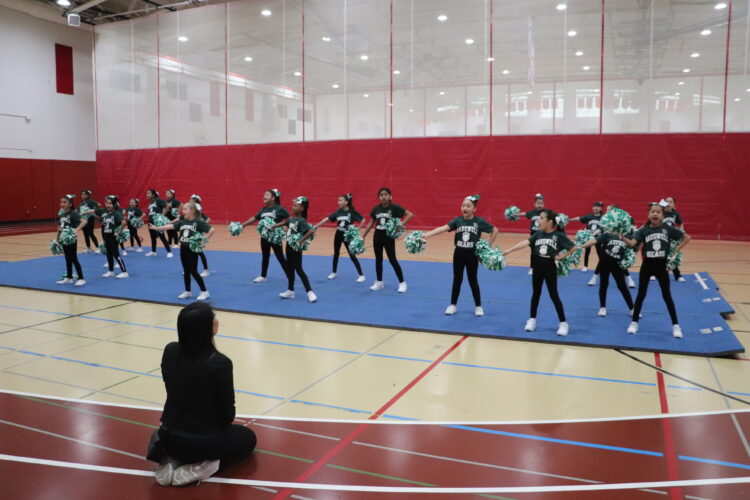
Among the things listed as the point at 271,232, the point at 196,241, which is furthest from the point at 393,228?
the point at 196,241

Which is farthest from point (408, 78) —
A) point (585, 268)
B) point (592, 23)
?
point (585, 268)

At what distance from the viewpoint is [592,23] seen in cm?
1742

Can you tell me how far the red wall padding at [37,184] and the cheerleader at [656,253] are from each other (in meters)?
24.1

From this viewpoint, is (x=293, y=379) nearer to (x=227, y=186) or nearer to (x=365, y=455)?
(x=365, y=455)

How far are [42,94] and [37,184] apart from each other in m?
3.75

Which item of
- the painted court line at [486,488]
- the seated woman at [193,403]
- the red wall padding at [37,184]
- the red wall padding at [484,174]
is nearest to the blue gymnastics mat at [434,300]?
the painted court line at [486,488]

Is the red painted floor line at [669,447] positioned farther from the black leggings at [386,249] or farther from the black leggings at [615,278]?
the black leggings at [386,249]

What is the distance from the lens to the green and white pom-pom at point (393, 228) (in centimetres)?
941

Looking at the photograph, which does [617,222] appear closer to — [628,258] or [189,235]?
[628,258]

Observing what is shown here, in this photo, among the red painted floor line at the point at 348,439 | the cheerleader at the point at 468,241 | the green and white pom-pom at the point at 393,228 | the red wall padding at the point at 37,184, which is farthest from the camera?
the red wall padding at the point at 37,184

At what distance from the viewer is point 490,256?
737 cm

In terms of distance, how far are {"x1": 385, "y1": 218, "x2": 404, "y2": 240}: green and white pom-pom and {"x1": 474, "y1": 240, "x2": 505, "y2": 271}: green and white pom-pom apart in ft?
6.96

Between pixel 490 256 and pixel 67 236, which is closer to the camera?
pixel 490 256

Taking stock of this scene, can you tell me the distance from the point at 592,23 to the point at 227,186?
1450cm
